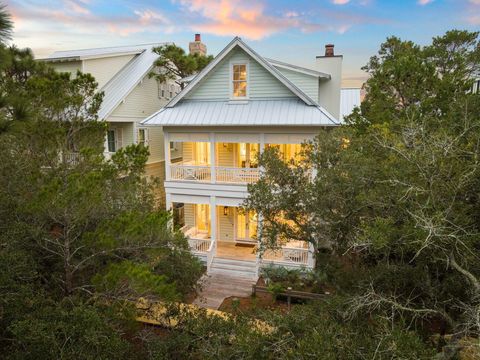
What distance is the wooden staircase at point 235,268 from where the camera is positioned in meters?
15.6

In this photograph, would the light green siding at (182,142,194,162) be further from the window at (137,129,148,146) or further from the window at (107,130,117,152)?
the window at (107,130,117,152)

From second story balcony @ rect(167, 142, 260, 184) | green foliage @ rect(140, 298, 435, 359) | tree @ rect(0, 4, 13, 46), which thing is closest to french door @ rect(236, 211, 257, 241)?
second story balcony @ rect(167, 142, 260, 184)

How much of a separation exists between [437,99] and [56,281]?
1468 centimetres

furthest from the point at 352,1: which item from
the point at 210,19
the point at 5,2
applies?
the point at 5,2

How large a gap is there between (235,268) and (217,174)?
469 centimetres

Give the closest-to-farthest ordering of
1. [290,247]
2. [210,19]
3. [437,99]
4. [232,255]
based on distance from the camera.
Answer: [437,99]
[290,247]
[232,255]
[210,19]

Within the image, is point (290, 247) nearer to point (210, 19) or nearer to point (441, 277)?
point (441, 277)

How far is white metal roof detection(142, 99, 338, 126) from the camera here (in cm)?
1427

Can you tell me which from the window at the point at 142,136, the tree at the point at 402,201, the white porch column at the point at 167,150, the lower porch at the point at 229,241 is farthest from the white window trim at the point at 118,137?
the tree at the point at 402,201

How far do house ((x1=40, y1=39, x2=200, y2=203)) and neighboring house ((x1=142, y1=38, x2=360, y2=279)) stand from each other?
3.40 meters

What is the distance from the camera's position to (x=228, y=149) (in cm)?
1827

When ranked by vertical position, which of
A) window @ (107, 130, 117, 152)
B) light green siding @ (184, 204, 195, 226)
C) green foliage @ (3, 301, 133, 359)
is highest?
window @ (107, 130, 117, 152)

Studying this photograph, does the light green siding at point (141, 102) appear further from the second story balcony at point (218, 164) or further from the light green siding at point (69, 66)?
the second story balcony at point (218, 164)

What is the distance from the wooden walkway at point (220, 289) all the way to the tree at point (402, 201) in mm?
4850
